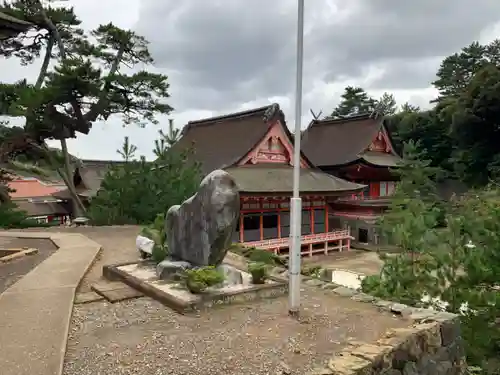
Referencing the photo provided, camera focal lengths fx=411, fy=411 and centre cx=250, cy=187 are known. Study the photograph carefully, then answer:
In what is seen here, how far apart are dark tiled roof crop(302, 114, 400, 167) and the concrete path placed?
16.9m

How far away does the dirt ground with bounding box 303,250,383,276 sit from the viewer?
15.2m

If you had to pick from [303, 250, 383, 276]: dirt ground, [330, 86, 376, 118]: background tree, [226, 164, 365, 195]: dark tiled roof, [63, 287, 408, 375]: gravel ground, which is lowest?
[303, 250, 383, 276]: dirt ground

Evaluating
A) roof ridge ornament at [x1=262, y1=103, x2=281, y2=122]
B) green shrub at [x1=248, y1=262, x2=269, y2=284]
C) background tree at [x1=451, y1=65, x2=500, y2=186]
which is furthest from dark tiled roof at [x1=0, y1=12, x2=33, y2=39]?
background tree at [x1=451, y1=65, x2=500, y2=186]

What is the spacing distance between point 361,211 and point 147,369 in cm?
1716

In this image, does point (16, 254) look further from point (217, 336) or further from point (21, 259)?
point (217, 336)

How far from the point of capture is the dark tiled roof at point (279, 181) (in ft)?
48.3

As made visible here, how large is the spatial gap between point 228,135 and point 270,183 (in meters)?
4.93

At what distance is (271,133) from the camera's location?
17.4 m

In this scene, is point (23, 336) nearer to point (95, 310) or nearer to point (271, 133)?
point (95, 310)

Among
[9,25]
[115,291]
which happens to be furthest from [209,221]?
[9,25]

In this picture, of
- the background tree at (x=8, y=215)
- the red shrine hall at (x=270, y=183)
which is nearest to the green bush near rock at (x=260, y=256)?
the red shrine hall at (x=270, y=183)

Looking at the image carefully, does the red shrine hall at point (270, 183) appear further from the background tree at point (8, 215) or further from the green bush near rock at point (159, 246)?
the green bush near rock at point (159, 246)

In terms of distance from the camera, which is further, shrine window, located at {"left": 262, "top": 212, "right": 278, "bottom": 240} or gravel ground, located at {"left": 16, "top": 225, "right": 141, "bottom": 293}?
shrine window, located at {"left": 262, "top": 212, "right": 278, "bottom": 240}

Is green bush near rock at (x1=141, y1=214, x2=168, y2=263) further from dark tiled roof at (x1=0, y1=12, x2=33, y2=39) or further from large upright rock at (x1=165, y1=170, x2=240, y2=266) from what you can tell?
dark tiled roof at (x1=0, y1=12, x2=33, y2=39)
